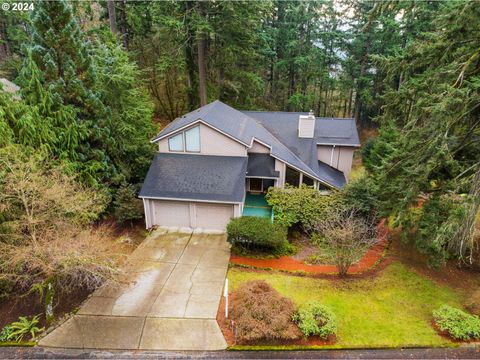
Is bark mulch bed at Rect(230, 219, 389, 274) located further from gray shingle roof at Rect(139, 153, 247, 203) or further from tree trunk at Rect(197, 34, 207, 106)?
tree trunk at Rect(197, 34, 207, 106)

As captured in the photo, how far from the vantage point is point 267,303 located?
10266 mm

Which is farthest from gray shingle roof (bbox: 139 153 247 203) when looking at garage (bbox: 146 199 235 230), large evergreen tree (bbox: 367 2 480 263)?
large evergreen tree (bbox: 367 2 480 263)

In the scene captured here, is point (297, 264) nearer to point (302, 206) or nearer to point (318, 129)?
point (302, 206)

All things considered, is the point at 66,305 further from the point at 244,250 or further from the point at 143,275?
the point at 244,250

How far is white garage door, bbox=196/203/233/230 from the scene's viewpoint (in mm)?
17047

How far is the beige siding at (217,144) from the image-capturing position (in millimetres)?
18125

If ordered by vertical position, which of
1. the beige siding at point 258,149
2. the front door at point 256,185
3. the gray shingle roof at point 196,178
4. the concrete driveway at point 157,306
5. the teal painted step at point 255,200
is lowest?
the concrete driveway at point 157,306

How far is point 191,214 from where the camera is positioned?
17391 millimetres

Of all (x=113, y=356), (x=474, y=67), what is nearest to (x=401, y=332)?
(x=113, y=356)

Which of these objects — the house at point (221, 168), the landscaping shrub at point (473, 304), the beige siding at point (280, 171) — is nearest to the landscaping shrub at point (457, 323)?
the landscaping shrub at point (473, 304)

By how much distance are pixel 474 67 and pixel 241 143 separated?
11.3 meters

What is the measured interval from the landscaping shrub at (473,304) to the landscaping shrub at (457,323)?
2.54ft

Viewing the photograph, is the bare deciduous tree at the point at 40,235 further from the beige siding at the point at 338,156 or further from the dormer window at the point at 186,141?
the beige siding at the point at 338,156

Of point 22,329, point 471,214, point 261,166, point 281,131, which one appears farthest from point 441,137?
point 22,329
